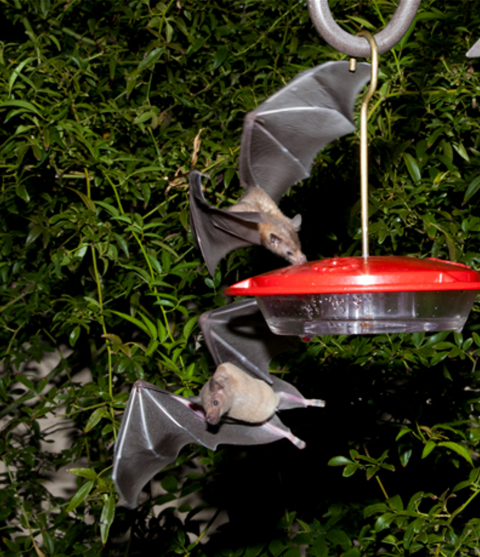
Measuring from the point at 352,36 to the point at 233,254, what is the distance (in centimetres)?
128

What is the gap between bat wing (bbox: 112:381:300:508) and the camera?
5.09 ft

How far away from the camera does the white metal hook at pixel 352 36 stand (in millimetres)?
1055

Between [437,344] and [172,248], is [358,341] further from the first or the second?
[172,248]

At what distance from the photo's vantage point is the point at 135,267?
2057mm

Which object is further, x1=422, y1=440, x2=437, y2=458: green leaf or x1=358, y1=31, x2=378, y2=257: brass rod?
x1=422, y1=440, x2=437, y2=458: green leaf

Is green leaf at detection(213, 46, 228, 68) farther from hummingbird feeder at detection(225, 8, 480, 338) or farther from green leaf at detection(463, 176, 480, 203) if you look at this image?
hummingbird feeder at detection(225, 8, 480, 338)

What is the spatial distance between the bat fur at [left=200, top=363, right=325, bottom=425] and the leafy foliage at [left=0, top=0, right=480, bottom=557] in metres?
0.34

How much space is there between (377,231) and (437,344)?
1.32 feet

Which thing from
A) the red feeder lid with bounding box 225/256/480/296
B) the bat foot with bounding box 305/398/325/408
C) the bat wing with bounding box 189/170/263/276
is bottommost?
the bat foot with bounding box 305/398/325/408

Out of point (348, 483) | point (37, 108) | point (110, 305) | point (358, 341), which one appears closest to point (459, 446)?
point (358, 341)

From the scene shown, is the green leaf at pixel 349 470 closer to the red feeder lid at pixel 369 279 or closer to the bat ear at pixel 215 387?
the bat ear at pixel 215 387

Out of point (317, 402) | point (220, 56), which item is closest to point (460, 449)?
point (317, 402)

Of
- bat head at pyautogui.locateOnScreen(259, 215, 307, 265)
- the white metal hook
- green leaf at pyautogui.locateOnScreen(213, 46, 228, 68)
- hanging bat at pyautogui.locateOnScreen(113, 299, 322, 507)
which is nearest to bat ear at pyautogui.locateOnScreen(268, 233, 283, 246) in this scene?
bat head at pyautogui.locateOnScreen(259, 215, 307, 265)

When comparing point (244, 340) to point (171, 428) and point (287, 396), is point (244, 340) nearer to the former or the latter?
point (287, 396)
